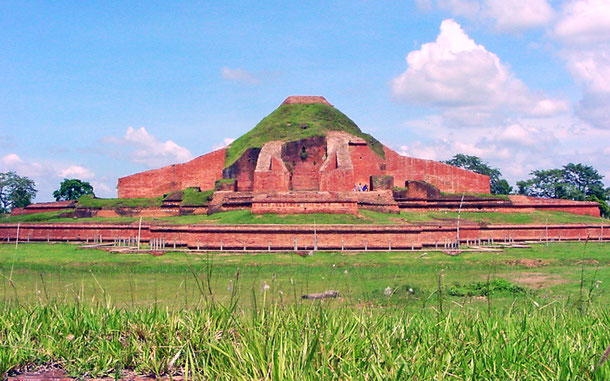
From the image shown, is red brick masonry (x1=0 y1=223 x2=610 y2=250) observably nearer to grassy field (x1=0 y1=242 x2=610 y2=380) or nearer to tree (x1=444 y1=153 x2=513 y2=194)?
grassy field (x1=0 y1=242 x2=610 y2=380)

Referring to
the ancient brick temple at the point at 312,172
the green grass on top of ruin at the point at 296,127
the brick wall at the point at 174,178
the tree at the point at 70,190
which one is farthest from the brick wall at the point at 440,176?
the tree at the point at 70,190

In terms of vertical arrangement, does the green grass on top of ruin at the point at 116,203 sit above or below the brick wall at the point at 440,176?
below

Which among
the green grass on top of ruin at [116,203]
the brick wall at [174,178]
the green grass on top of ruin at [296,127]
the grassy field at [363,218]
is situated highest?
the green grass on top of ruin at [296,127]

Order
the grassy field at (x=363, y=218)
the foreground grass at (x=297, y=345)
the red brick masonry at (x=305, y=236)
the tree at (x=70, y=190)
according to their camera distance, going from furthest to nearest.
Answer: the tree at (x=70, y=190), the grassy field at (x=363, y=218), the red brick masonry at (x=305, y=236), the foreground grass at (x=297, y=345)

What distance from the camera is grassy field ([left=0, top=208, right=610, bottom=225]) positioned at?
14398 mm

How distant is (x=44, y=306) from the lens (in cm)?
326

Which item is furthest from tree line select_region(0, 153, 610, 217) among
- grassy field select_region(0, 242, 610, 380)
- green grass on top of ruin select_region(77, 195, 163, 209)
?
grassy field select_region(0, 242, 610, 380)

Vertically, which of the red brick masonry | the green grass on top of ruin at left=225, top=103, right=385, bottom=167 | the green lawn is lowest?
the green lawn

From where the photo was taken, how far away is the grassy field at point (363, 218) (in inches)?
567

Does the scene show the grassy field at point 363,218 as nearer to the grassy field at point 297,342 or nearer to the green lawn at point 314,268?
the green lawn at point 314,268

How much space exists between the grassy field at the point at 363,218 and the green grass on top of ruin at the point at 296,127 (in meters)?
6.46

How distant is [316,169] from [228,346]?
63.9 ft

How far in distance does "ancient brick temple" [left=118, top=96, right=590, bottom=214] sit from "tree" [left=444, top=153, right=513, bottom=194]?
13121 millimetres

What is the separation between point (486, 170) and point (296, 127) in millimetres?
17075
